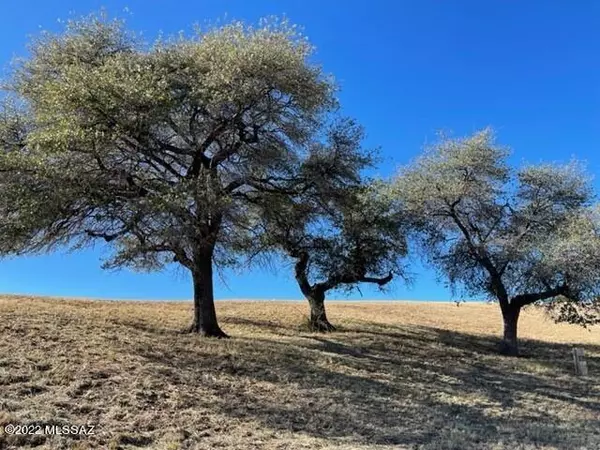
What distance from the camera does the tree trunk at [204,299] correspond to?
17469mm

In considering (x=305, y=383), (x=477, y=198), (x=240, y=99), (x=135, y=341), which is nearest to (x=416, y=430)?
(x=305, y=383)

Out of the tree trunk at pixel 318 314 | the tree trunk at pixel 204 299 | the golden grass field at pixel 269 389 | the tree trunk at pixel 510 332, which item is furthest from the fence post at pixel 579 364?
the tree trunk at pixel 204 299

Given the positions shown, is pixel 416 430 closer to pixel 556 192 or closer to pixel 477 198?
pixel 477 198

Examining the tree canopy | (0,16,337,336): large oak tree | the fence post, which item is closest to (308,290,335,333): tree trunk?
the tree canopy

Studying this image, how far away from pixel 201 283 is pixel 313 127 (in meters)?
5.68

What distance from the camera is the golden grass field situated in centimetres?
885

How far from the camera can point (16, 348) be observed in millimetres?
12125

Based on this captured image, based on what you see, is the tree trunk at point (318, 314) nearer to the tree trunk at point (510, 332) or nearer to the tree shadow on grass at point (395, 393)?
the tree shadow on grass at point (395, 393)

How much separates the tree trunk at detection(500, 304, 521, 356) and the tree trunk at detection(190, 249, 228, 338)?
33.5ft

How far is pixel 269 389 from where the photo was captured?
11859 millimetres

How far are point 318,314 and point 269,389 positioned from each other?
432 inches

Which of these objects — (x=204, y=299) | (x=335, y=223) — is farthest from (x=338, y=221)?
(x=204, y=299)

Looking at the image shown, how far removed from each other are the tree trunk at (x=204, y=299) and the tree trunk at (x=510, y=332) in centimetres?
1022

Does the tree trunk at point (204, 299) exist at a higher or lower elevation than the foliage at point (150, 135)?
lower
